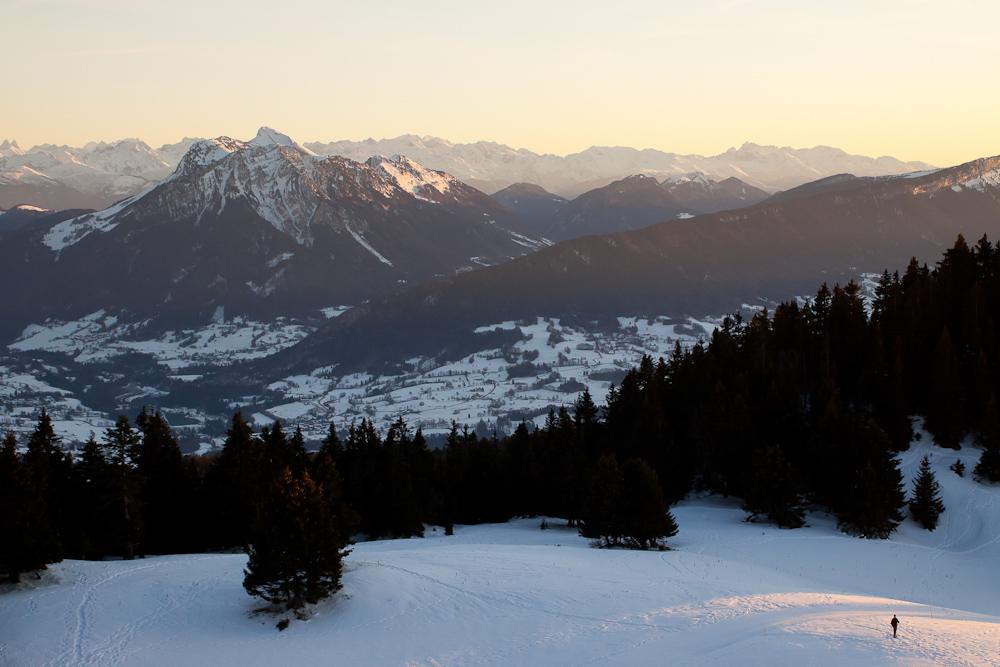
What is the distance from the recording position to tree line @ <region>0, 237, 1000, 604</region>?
50.9 meters

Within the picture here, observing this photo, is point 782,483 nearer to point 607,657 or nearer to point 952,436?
point 952,436

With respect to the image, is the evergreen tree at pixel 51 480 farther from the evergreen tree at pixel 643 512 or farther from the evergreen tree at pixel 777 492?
the evergreen tree at pixel 777 492

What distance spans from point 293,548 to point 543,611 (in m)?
12.0

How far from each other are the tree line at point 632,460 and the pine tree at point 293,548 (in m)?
0.10

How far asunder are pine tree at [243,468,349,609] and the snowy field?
1398 mm

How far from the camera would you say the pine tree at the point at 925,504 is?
60969 mm

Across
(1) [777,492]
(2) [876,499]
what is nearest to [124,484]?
(1) [777,492]

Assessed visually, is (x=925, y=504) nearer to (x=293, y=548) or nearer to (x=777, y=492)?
(x=777, y=492)

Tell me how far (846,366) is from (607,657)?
200 ft

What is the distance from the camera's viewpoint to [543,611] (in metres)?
38.8

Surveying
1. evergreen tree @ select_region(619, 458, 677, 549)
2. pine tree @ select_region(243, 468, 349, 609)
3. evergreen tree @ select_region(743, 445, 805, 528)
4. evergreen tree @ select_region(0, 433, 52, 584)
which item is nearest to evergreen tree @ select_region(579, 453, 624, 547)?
evergreen tree @ select_region(619, 458, 677, 549)

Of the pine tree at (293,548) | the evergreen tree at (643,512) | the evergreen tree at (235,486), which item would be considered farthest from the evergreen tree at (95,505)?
the evergreen tree at (643,512)

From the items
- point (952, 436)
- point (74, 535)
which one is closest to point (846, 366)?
point (952, 436)

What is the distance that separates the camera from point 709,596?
40156 millimetres
